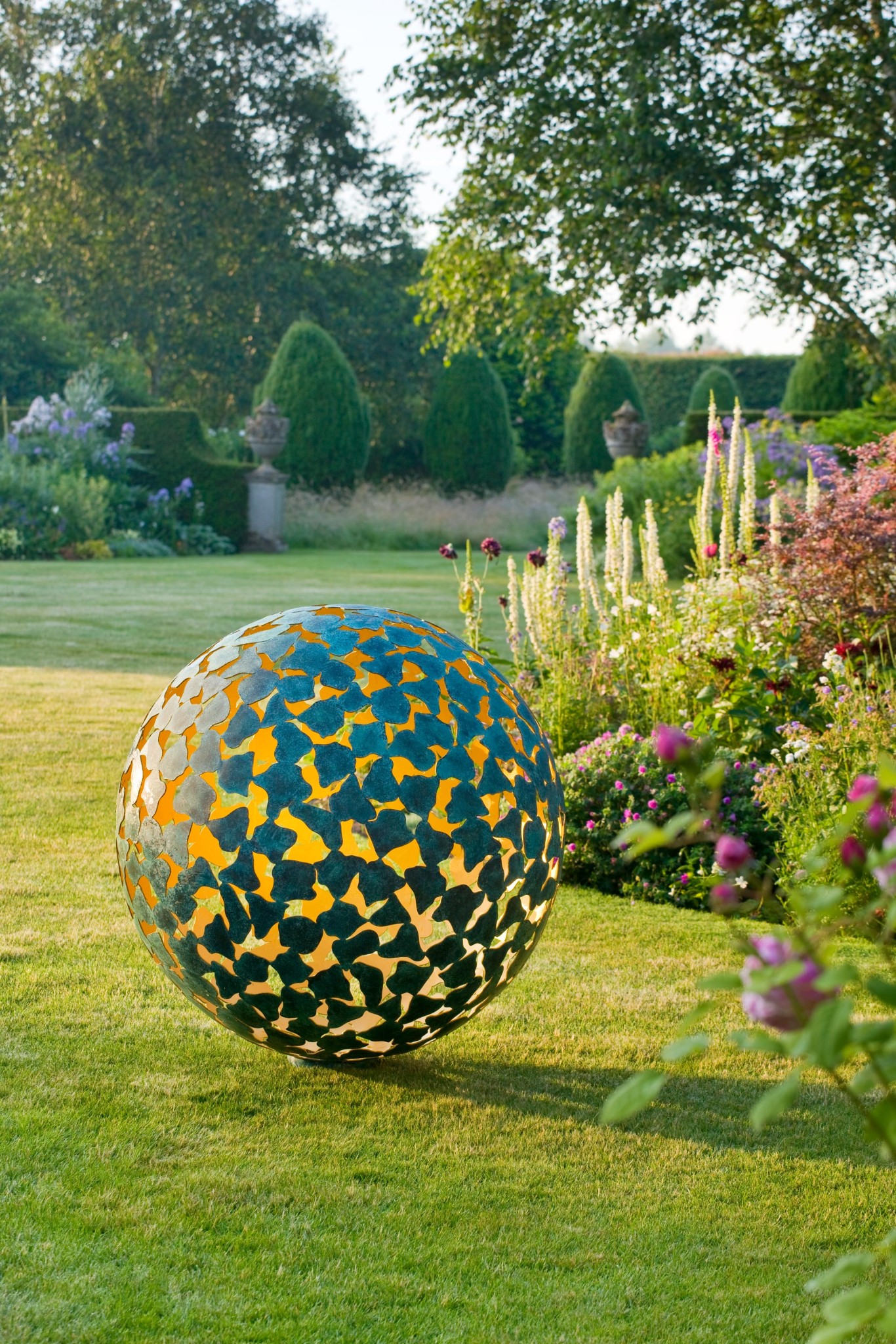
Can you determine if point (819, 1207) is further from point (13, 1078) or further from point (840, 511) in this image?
point (840, 511)

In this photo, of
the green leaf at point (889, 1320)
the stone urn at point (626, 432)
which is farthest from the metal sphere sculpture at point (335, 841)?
the stone urn at point (626, 432)

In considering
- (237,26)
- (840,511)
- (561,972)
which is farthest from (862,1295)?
(237,26)

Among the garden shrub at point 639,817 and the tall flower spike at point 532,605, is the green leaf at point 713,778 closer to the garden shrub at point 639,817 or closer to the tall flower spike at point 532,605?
the garden shrub at point 639,817

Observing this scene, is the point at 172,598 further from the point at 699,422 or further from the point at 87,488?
the point at 699,422

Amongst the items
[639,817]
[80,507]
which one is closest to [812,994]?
[639,817]

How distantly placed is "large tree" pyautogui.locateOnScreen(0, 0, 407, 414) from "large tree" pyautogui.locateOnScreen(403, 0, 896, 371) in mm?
20927

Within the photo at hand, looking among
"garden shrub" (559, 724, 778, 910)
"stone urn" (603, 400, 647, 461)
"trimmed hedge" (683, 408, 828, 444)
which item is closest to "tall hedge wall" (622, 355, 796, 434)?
"stone urn" (603, 400, 647, 461)

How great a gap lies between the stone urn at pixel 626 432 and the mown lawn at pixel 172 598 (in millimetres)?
6079

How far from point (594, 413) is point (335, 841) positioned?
94.8 ft

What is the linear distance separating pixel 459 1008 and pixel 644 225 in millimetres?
12795

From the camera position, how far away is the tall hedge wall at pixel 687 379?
3603cm

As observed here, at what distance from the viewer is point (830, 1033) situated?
1.04 metres

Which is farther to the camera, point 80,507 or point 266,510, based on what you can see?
point 266,510

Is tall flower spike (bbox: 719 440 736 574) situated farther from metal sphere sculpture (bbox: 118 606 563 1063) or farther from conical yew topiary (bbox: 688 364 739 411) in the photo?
conical yew topiary (bbox: 688 364 739 411)
